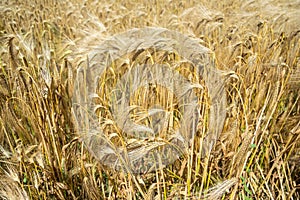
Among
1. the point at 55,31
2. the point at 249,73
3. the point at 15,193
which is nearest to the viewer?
the point at 15,193

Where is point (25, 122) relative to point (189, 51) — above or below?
below

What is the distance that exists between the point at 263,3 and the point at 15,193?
6.71ft

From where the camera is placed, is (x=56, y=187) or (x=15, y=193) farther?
(x=56, y=187)

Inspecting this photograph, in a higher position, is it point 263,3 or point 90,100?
point 263,3

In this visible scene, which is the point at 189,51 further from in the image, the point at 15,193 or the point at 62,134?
the point at 15,193

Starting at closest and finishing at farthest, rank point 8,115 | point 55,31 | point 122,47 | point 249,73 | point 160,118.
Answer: point 8,115, point 160,118, point 122,47, point 249,73, point 55,31

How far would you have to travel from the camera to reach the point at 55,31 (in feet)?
8.82

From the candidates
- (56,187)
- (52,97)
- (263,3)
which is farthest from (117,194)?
(263,3)

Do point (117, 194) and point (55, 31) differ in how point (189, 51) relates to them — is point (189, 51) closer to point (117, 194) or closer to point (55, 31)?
point (117, 194)

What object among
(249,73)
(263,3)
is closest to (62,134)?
(249,73)

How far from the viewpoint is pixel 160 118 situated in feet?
3.83

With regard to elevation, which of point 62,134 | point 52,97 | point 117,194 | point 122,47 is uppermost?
point 122,47

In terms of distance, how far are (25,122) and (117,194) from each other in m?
0.59

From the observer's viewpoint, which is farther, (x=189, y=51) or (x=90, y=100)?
(x=189, y=51)
